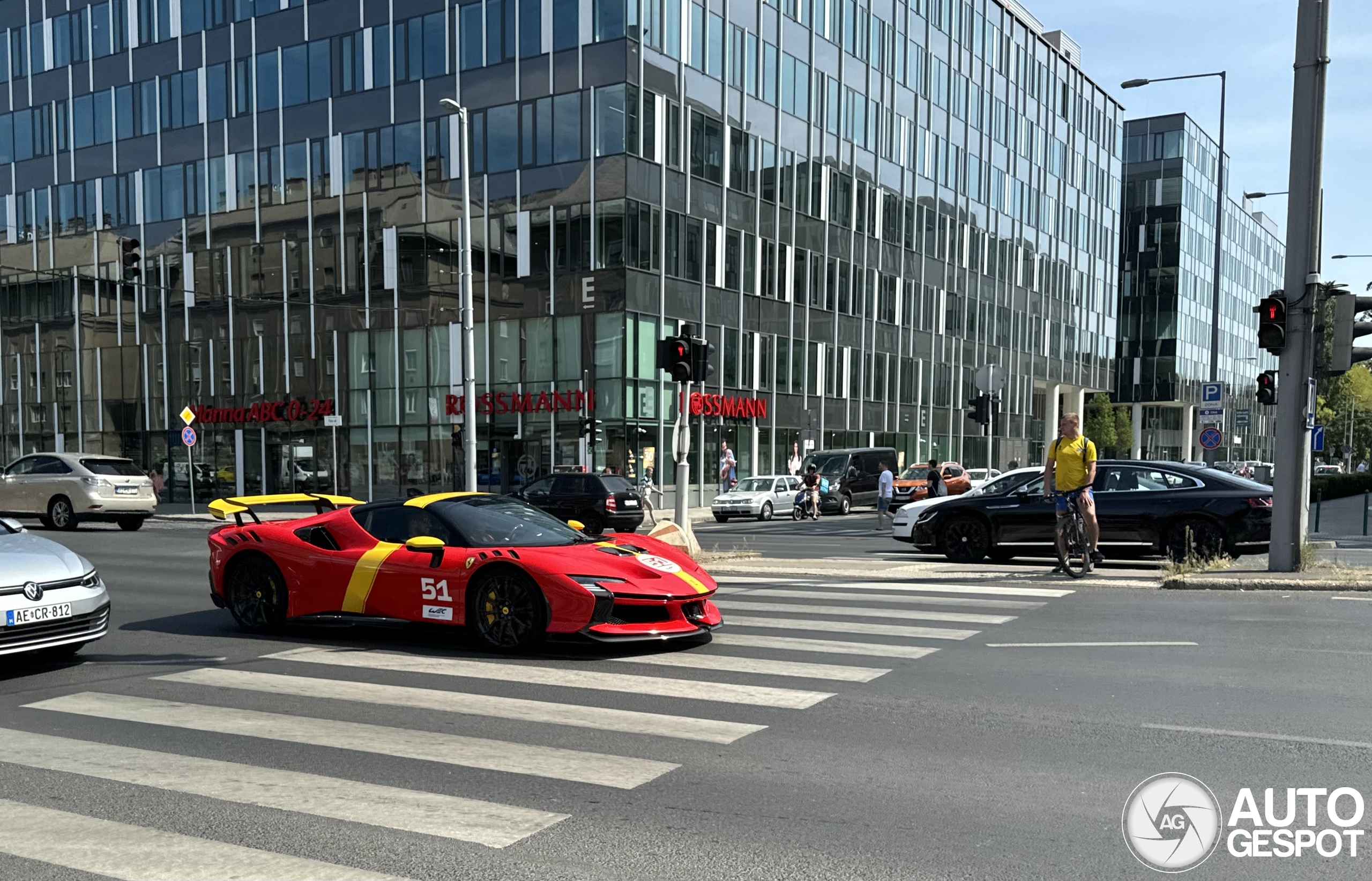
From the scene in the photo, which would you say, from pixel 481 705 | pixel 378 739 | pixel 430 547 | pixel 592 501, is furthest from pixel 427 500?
pixel 592 501

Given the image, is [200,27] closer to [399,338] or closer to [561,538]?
[399,338]

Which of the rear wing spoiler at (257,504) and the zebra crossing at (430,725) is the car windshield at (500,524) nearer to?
the zebra crossing at (430,725)

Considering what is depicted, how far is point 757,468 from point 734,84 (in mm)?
13917

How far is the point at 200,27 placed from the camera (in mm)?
45094

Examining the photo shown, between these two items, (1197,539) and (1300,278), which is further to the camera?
(1197,539)

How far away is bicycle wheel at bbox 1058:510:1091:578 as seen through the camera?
45.1 feet

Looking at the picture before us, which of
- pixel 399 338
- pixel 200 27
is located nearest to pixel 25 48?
pixel 200 27

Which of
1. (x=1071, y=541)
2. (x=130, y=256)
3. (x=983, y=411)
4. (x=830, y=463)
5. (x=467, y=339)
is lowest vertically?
(x=830, y=463)

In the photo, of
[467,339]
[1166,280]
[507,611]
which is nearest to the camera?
[507,611]

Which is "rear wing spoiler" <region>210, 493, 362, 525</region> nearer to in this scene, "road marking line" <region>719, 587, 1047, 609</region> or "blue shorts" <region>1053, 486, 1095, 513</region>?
"road marking line" <region>719, 587, 1047, 609</region>

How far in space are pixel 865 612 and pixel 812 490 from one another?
73.9ft

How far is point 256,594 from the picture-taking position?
10.2 meters

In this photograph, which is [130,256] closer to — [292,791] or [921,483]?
[292,791]

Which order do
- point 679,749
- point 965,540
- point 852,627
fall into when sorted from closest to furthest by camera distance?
point 679,749 < point 852,627 < point 965,540
